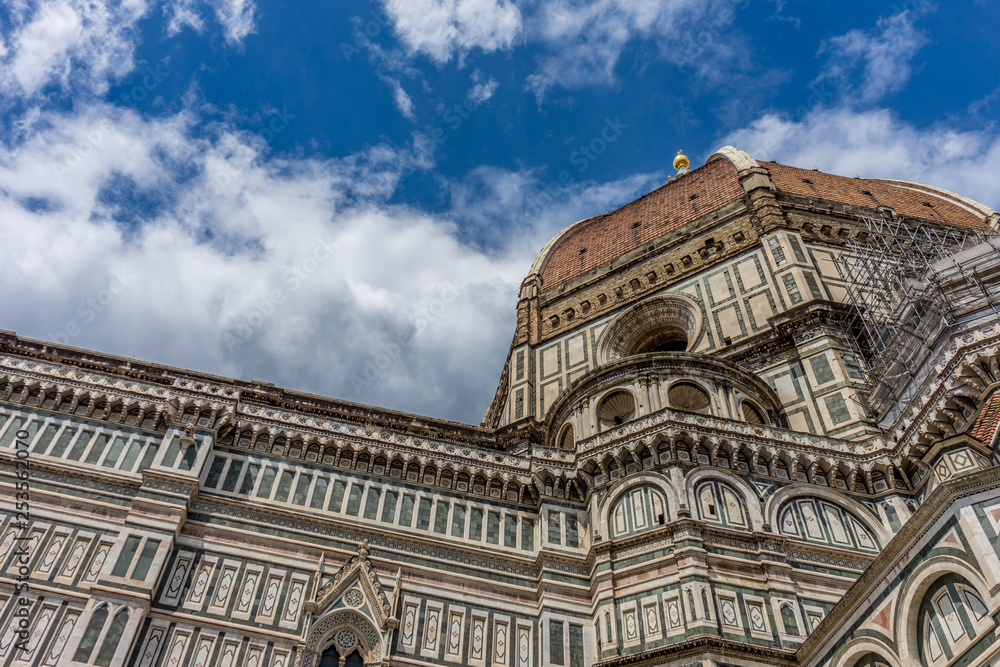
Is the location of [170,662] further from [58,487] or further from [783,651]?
[783,651]

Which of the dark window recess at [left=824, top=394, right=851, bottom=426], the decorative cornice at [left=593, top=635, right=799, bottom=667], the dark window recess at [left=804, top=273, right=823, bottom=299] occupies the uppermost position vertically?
the dark window recess at [left=804, top=273, right=823, bottom=299]

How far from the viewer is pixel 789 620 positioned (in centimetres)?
1672

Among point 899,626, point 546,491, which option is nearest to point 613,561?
point 546,491

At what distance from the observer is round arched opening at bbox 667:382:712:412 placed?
22734mm

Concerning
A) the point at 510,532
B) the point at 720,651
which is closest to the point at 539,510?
the point at 510,532

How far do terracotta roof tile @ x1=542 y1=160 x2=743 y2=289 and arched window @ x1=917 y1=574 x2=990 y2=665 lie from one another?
24.6 m

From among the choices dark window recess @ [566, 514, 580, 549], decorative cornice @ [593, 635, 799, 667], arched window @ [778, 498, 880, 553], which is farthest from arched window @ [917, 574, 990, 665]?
dark window recess @ [566, 514, 580, 549]

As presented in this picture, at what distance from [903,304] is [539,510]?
1257 cm

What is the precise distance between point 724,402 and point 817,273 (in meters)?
8.71

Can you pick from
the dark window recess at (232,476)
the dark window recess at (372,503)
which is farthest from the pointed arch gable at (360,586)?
the dark window recess at (232,476)

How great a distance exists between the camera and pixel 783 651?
51.9ft

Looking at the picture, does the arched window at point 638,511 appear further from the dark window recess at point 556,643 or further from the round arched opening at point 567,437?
the round arched opening at point 567,437

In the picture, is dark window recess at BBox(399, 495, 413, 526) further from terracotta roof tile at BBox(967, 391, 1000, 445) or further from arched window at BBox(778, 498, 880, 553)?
terracotta roof tile at BBox(967, 391, 1000, 445)

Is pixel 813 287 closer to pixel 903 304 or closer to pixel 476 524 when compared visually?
pixel 903 304
